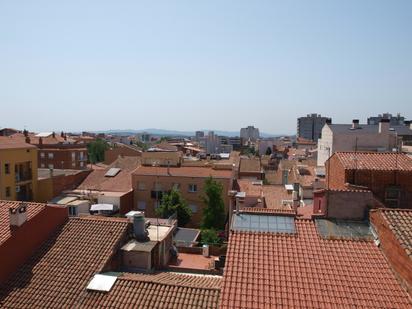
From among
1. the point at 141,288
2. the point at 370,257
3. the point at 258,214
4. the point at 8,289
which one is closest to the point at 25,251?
the point at 8,289

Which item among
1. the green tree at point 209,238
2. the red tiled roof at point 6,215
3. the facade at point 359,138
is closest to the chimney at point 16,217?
the red tiled roof at point 6,215

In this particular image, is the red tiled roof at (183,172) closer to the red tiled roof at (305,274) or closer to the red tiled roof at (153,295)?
the red tiled roof at (305,274)

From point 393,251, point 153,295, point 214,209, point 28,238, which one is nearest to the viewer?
point 393,251

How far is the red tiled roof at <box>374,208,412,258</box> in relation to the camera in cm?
1149

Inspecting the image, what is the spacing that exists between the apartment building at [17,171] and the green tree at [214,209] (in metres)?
18.9

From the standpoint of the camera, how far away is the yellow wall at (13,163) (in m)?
36.5

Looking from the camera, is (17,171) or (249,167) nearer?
(17,171)

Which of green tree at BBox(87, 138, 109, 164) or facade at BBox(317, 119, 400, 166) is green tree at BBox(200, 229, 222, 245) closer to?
facade at BBox(317, 119, 400, 166)

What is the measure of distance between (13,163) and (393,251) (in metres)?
35.9

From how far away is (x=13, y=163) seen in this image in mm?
37719

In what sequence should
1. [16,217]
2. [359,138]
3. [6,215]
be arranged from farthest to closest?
[359,138]
[6,215]
[16,217]

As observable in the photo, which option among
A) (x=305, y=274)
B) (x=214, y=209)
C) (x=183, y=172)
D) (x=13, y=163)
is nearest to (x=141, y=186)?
(x=183, y=172)

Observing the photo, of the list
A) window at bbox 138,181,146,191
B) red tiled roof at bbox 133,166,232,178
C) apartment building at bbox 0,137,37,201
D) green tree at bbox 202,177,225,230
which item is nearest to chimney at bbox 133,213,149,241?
green tree at bbox 202,177,225,230

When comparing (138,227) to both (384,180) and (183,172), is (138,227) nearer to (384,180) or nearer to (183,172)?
(384,180)
